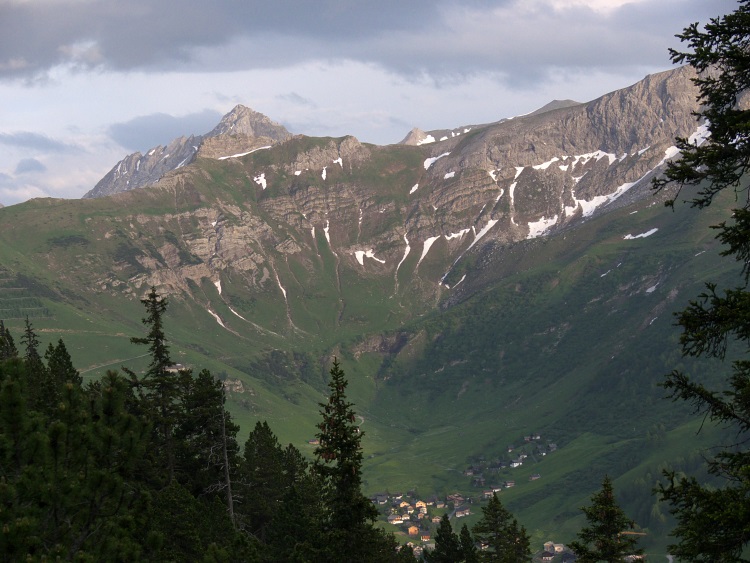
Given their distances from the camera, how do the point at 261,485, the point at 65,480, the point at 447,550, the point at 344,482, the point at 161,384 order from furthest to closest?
1. the point at 447,550
2. the point at 261,485
3. the point at 161,384
4. the point at 344,482
5. the point at 65,480

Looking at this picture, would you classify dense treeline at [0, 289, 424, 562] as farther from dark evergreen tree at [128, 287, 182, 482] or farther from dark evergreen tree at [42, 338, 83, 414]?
dark evergreen tree at [42, 338, 83, 414]

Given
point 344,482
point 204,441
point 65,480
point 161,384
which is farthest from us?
point 204,441

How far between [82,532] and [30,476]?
330cm

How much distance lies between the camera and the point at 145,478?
197 feet

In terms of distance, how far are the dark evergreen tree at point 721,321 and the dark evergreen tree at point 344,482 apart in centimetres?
2039

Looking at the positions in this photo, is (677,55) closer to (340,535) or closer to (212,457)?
(340,535)

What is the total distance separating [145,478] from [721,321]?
47.3 metres

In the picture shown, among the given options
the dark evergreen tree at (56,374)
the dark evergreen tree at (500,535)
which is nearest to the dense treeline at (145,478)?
the dark evergreen tree at (56,374)

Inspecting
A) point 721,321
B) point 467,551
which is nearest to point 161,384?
point 467,551

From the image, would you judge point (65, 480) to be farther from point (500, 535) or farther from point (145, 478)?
Result: point (500, 535)

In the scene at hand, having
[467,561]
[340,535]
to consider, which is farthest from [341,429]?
[467,561]

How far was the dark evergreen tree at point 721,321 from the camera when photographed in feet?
70.4

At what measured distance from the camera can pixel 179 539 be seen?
50.9m

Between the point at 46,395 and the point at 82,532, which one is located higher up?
the point at 46,395
